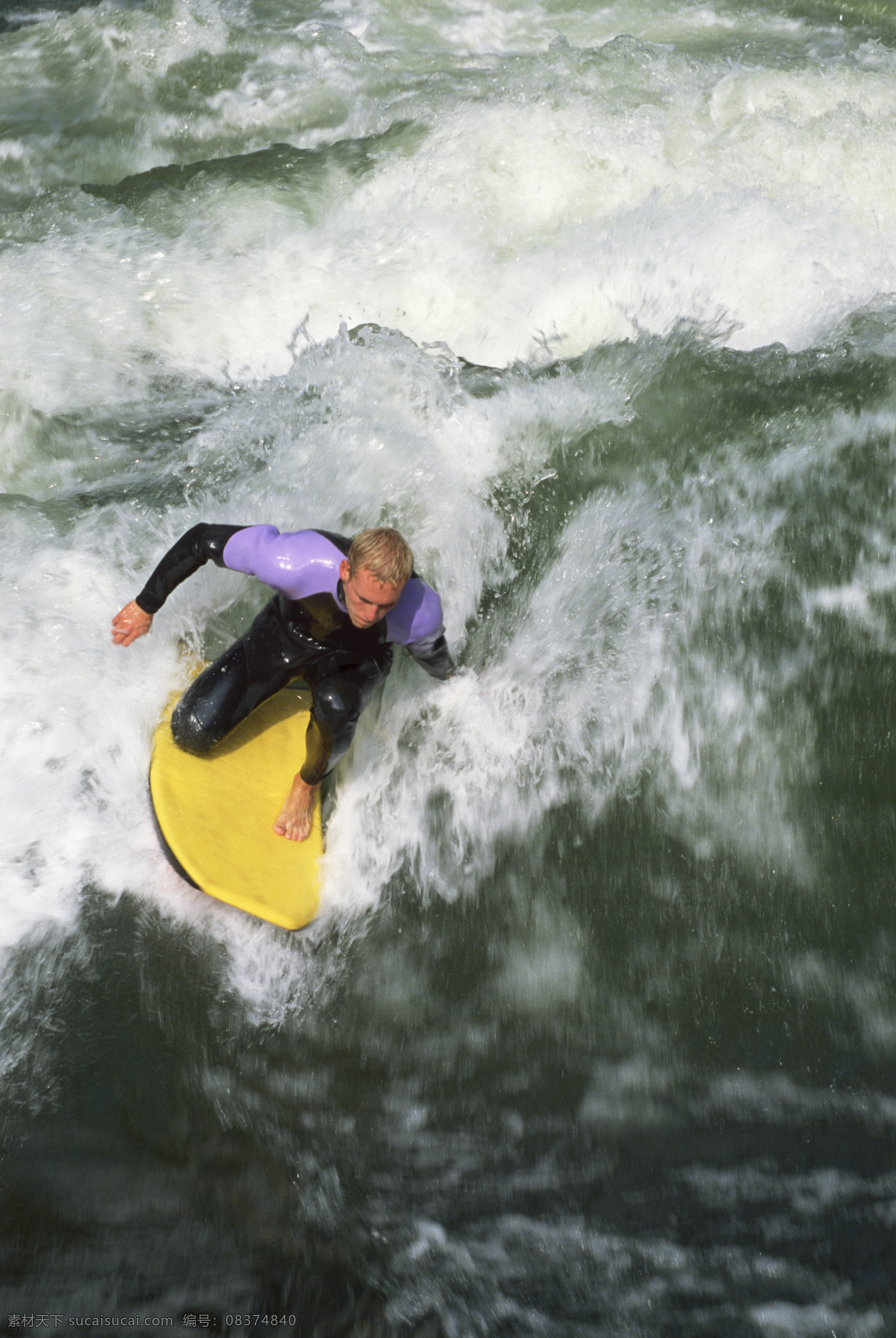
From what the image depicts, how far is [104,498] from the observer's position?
3.66 metres

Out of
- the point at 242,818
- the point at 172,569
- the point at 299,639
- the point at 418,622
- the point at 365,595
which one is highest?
the point at 365,595

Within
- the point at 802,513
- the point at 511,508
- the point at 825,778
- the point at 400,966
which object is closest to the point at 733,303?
the point at 802,513

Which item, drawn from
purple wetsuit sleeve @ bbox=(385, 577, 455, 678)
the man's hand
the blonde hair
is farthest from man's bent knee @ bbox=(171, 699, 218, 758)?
the blonde hair

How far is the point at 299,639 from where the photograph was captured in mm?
2791

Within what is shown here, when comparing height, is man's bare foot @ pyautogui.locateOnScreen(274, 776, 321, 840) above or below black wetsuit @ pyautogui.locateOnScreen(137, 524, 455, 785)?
below

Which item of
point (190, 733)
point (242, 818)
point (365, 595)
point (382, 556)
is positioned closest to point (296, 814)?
point (242, 818)

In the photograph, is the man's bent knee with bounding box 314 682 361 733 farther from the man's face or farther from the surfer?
the man's face

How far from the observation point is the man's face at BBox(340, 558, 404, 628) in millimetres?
2193

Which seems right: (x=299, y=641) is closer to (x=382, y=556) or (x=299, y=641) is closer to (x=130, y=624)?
(x=130, y=624)

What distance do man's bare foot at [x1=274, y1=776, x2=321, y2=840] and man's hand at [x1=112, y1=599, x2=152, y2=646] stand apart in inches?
26.3

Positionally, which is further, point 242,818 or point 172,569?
point 242,818

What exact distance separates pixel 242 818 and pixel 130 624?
2.27 feet

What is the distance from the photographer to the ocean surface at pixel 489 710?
2.50m

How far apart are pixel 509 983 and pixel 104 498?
2.44 m
